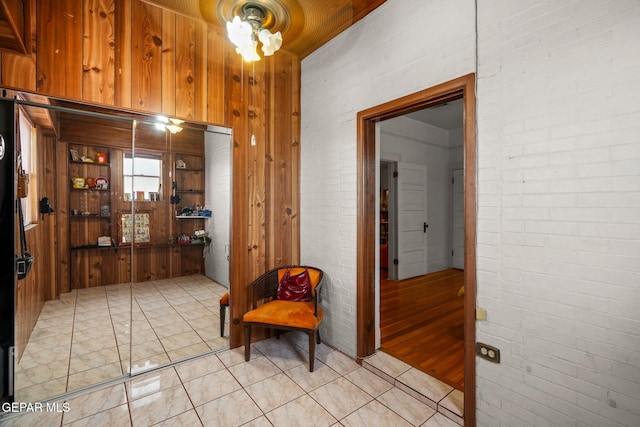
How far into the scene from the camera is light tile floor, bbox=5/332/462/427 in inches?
73.4

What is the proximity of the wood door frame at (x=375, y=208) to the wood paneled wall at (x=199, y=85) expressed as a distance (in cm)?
97

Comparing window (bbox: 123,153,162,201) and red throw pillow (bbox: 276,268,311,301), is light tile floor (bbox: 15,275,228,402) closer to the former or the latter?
red throw pillow (bbox: 276,268,311,301)

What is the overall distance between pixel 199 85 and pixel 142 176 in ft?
3.22

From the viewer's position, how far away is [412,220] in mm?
5484

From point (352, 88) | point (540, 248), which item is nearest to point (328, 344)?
point (540, 248)

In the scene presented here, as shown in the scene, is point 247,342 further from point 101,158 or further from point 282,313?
point 101,158

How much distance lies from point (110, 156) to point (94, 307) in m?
1.29

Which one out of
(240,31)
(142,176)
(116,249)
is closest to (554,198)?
(240,31)

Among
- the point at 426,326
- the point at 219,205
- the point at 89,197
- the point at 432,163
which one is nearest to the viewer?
the point at 89,197

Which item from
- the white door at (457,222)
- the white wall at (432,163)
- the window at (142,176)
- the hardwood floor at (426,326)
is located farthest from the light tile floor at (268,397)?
the white door at (457,222)

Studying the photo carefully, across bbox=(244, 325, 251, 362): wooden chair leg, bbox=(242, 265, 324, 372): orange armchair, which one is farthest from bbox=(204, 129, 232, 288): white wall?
bbox=(244, 325, 251, 362): wooden chair leg

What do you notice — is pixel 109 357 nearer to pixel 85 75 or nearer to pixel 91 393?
pixel 91 393

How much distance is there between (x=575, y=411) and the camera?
1419 mm

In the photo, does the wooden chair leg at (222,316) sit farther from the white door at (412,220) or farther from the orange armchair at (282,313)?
the white door at (412,220)
